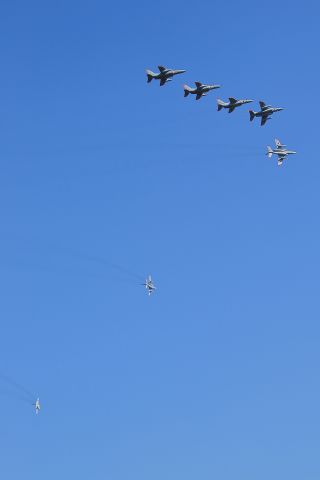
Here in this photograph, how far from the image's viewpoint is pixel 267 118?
573 ft

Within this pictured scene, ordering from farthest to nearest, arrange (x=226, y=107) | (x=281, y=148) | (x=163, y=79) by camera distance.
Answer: (x=281, y=148), (x=226, y=107), (x=163, y=79)

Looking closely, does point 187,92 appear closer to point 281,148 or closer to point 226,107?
point 226,107

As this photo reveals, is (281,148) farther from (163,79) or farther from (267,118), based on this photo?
(163,79)

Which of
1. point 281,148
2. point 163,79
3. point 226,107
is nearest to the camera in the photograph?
point 163,79

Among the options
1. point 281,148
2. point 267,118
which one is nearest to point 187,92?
point 267,118

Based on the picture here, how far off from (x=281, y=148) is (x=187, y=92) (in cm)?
3328

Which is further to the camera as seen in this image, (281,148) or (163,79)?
(281,148)

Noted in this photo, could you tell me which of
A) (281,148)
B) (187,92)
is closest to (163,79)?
(187,92)

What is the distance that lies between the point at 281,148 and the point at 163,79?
127 feet

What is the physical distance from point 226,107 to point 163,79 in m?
16.2

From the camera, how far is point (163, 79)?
531 ft

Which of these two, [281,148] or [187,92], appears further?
[281,148]

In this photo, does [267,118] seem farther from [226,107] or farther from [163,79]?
[163,79]

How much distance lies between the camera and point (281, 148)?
190375mm
